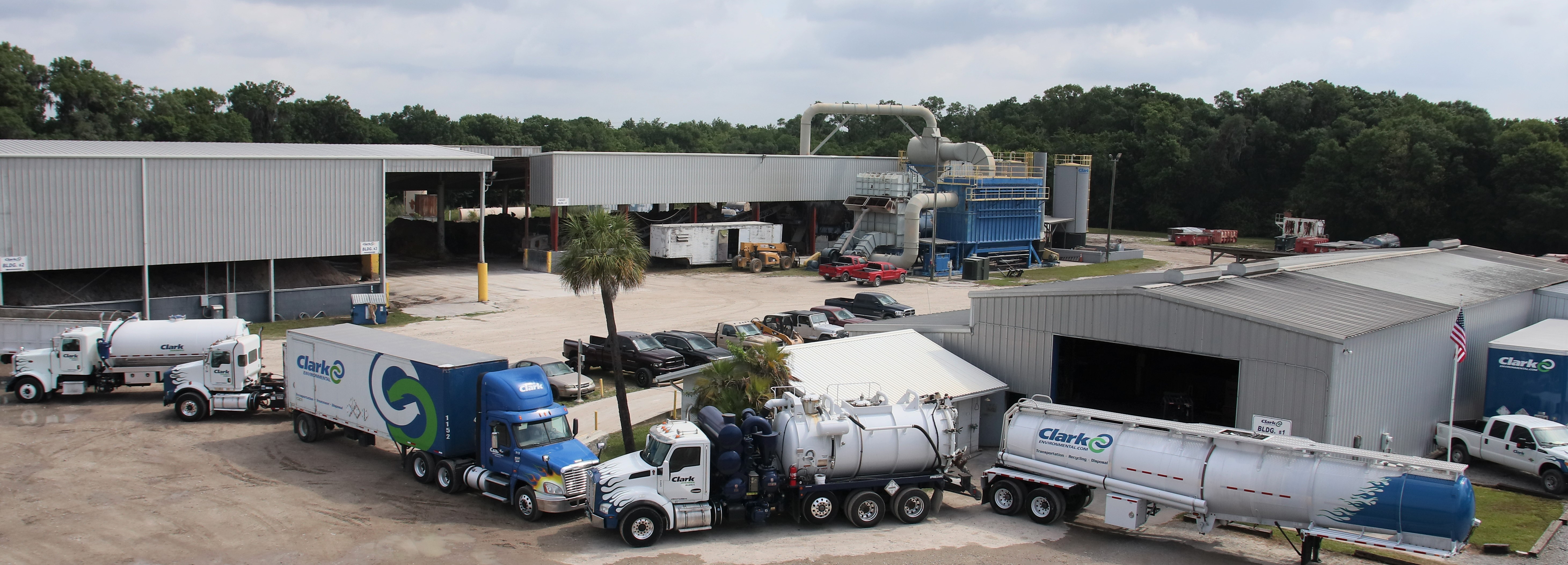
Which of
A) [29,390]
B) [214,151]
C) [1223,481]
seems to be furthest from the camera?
[214,151]

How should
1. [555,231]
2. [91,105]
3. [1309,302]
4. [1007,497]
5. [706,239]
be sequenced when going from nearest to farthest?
[1007,497]
[1309,302]
[555,231]
[706,239]
[91,105]

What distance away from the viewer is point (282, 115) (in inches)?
4087

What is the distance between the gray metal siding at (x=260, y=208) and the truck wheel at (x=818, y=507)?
28046mm

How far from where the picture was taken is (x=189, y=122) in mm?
90062

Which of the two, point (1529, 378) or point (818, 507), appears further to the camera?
point (1529, 378)

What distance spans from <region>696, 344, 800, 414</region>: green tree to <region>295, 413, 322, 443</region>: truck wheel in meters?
8.86

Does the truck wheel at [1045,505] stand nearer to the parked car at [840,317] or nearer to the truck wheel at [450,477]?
the truck wheel at [450,477]

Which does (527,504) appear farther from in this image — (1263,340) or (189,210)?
(189,210)

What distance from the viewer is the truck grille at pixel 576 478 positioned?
1884 centimetres

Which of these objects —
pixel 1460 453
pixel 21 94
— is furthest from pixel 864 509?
pixel 21 94

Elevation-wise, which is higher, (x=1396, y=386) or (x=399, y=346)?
(x=399, y=346)

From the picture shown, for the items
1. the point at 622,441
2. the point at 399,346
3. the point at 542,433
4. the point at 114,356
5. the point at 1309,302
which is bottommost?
the point at 622,441

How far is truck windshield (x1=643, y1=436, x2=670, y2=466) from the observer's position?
59.7 ft

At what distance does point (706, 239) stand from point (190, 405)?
34973 millimetres
